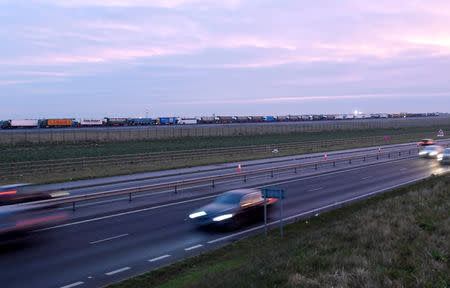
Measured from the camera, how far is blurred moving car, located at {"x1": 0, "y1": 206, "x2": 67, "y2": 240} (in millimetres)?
12305

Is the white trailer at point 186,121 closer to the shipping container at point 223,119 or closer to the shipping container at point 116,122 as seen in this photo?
the shipping container at point 223,119

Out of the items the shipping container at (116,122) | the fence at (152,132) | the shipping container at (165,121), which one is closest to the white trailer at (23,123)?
the fence at (152,132)

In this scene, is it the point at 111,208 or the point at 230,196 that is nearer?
the point at 230,196

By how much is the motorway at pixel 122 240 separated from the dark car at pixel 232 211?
35 cm

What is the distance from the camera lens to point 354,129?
350 feet

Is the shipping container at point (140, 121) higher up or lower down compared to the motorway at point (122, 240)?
higher up

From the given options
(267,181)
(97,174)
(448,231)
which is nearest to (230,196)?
(448,231)

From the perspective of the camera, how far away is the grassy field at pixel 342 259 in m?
7.15

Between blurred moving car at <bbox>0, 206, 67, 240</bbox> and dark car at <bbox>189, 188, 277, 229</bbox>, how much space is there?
524 centimetres

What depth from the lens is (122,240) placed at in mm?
13539

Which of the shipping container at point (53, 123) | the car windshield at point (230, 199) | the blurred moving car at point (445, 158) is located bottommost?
the blurred moving car at point (445, 158)

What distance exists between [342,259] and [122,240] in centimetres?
800

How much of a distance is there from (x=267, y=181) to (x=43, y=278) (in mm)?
19387

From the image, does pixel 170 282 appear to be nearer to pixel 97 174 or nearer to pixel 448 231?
pixel 448 231
